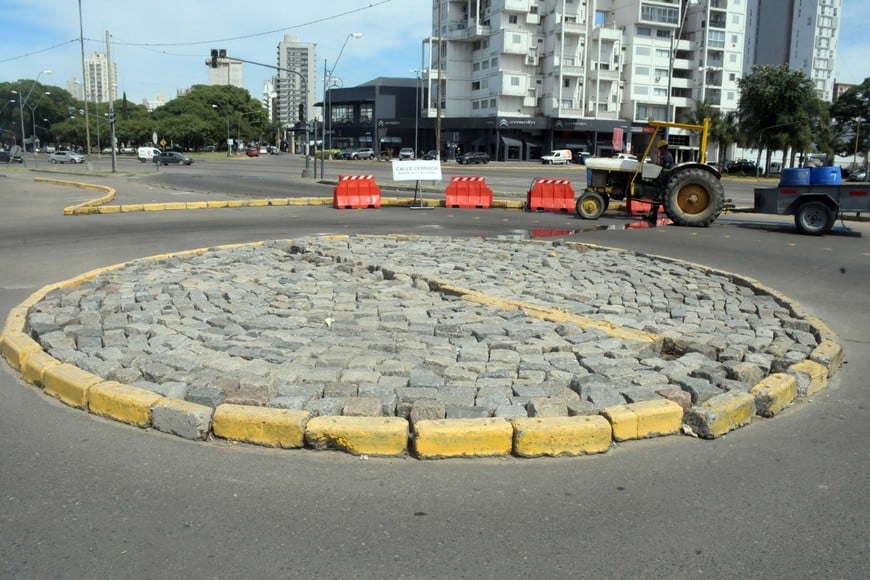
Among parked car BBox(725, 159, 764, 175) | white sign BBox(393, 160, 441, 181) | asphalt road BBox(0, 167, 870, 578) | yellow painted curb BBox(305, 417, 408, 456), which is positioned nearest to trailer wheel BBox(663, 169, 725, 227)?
white sign BBox(393, 160, 441, 181)

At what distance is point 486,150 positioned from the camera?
94.7 m

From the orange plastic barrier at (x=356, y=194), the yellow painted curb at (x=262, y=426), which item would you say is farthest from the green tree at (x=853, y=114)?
the yellow painted curb at (x=262, y=426)

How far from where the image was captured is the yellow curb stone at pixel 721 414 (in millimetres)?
5055

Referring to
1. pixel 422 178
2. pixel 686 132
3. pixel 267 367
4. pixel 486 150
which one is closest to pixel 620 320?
pixel 267 367

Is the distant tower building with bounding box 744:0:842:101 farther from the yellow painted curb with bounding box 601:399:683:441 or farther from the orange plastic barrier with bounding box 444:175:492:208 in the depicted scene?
the yellow painted curb with bounding box 601:399:683:441

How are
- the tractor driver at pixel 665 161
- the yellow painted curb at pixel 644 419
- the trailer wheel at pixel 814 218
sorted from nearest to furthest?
the yellow painted curb at pixel 644 419
the trailer wheel at pixel 814 218
the tractor driver at pixel 665 161

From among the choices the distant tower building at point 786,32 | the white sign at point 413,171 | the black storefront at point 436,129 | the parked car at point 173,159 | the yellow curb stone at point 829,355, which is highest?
the distant tower building at point 786,32

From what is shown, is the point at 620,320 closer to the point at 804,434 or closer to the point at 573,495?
the point at 804,434

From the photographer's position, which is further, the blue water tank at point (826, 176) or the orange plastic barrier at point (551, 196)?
the orange plastic barrier at point (551, 196)

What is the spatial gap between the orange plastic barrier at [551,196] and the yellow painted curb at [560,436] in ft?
62.5

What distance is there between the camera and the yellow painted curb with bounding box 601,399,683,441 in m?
4.92

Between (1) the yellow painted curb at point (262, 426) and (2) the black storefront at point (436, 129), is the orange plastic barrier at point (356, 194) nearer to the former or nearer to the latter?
(1) the yellow painted curb at point (262, 426)

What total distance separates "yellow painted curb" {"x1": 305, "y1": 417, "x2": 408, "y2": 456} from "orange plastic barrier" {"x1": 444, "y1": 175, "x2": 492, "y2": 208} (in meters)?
20.0

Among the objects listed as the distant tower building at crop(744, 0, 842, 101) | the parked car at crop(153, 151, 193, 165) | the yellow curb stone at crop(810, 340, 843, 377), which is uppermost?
the distant tower building at crop(744, 0, 842, 101)
